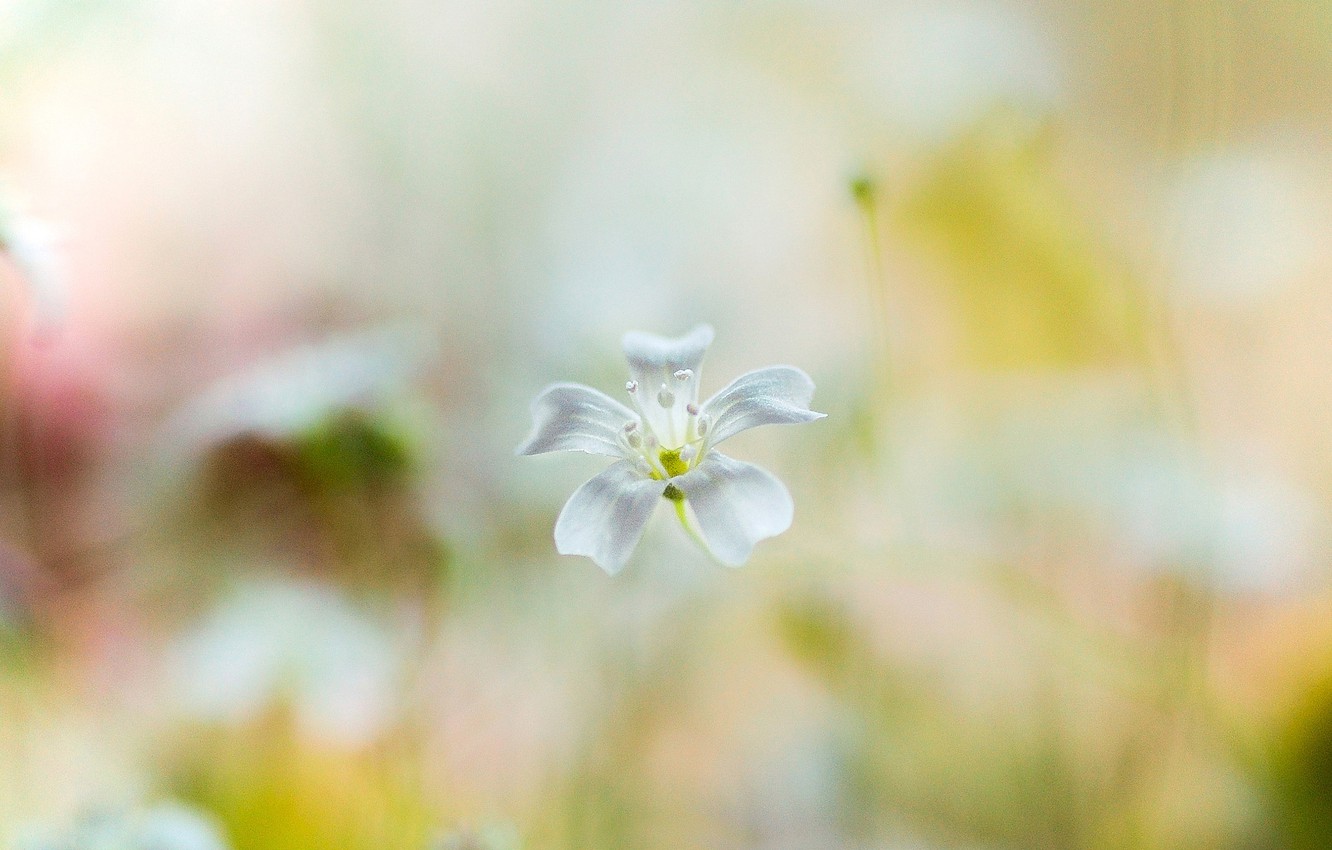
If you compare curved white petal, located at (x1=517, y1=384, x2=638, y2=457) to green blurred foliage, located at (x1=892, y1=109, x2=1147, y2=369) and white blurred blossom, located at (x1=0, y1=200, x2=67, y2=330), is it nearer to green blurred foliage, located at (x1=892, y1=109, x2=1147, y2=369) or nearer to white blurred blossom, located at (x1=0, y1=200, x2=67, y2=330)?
white blurred blossom, located at (x1=0, y1=200, x2=67, y2=330)

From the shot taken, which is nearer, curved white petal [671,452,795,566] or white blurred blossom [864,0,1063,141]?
curved white petal [671,452,795,566]

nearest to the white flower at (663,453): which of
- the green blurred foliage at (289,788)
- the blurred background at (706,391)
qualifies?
the blurred background at (706,391)

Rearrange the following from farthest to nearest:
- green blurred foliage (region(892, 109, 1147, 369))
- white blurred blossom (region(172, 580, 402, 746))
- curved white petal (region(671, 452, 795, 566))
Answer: green blurred foliage (region(892, 109, 1147, 369)), white blurred blossom (region(172, 580, 402, 746)), curved white petal (region(671, 452, 795, 566))

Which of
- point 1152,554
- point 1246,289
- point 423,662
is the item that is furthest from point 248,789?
point 1246,289

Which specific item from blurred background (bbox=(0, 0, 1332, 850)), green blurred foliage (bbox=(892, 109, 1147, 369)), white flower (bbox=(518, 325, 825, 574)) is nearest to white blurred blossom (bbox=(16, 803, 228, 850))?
blurred background (bbox=(0, 0, 1332, 850))

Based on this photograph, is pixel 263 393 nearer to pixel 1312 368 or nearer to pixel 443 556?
pixel 443 556

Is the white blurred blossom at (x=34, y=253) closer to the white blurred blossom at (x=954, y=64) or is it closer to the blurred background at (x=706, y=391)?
the blurred background at (x=706, y=391)
